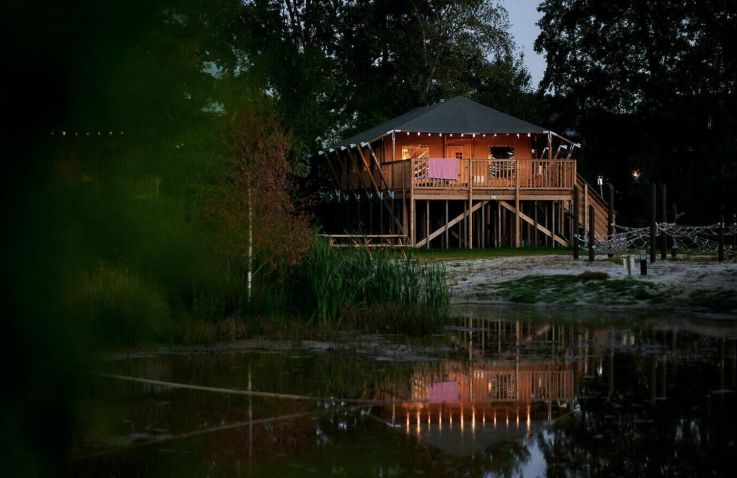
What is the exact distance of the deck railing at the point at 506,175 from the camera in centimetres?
3900

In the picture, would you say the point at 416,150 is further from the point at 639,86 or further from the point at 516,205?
the point at 639,86

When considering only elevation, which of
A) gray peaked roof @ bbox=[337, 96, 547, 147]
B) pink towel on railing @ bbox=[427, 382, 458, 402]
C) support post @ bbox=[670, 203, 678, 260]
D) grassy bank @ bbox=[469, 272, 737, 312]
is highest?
gray peaked roof @ bbox=[337, 96, 547, 147]

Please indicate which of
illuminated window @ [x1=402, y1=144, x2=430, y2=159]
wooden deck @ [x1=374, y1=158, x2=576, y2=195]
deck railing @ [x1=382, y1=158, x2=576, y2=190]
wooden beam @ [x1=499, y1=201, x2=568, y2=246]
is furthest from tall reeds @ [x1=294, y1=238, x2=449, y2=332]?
illuminated window @ [x1=402, y1=144, x2=430, y2=159]

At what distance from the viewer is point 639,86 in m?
48.2

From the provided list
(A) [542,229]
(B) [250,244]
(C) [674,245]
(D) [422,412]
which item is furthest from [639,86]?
(D) [422,412]

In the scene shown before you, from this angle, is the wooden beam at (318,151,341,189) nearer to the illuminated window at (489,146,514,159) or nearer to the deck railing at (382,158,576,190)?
the illuminated window at (489,146,514,159)

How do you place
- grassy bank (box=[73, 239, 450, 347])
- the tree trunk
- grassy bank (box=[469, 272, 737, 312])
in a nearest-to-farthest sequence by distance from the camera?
grassy bank (box=[73, 239, 450, 347]) → the tree trunk → grassy bank (box=[469, 272, 737, 312])

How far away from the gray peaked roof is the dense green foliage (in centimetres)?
692

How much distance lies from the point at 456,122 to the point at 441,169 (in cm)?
324

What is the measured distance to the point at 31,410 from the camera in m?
8.67

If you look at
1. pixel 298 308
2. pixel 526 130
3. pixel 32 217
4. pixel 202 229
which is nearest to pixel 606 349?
pixel 298 308

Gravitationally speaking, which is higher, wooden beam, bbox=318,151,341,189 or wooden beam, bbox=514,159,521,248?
wooden beam, bbox=318,151,341,189

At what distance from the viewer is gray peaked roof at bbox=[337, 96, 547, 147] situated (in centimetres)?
4053

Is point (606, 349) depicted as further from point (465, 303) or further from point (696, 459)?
point (465, 303)
